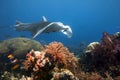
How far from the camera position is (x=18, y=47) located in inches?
484

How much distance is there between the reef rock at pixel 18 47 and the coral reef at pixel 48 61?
4.11 m

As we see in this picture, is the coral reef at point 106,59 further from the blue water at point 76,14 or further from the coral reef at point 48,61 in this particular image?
the blue water at point 76,14

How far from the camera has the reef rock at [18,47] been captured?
38.9 feet

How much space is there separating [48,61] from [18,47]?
569 centimetres

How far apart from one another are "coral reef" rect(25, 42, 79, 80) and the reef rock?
4110mm

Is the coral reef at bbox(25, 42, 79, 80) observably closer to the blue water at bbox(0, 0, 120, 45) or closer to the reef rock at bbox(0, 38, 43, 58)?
the reef rock at bbox(0, 38, 43, 58)

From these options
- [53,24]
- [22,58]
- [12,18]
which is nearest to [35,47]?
[22,58]

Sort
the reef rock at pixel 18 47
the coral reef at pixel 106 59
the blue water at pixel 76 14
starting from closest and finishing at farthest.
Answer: the coral reef at pixel 106 59, the reef rock at pixel 18 47, the blue water at pixel 76 14

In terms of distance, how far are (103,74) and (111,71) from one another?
0.32 metres

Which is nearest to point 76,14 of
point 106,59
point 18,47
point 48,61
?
point 18,47

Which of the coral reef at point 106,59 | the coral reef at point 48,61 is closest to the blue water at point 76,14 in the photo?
the coral reef at point 106,59

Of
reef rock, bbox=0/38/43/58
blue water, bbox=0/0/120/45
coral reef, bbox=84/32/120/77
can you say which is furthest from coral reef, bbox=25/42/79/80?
blue water, bbox=0/0/120/45

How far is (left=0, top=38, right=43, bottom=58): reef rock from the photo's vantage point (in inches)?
467

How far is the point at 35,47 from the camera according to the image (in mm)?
12266
